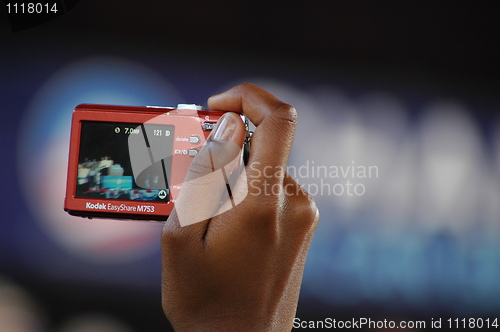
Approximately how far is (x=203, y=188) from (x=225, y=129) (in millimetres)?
115

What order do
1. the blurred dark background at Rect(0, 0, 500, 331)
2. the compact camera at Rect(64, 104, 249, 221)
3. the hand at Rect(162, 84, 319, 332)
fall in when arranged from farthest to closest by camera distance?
the blurred dark background at Rect(0, 0, 500, 331), the compact camera at Rect(64, 104, 249, 221), the hand at Rect(162, 84, 319, 332)

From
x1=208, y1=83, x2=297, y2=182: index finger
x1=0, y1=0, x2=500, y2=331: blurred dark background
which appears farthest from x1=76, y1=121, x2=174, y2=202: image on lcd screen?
x1=0, y1=0, x2=500, y2=331: blurred dark background

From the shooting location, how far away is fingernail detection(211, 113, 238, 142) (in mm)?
642

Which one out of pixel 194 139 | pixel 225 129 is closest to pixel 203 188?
pixel 225 129

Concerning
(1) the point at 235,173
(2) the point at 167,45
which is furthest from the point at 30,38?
(1) the point at 235,173

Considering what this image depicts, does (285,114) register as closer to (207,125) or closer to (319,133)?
(207,125)

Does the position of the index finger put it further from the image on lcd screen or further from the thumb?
the image on lcd screen

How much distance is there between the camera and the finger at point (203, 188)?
0.55 metres

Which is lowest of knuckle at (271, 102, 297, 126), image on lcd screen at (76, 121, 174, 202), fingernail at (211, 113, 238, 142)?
image on lcd screen at (76, 121, 174, 202)

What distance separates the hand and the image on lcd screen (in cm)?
74

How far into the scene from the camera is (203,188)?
56 cm

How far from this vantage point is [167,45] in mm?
2814

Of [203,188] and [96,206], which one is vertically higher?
[203,188]

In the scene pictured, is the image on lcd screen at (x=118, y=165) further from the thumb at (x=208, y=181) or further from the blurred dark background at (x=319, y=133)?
the blurred dark background at (x=319, y=133)
